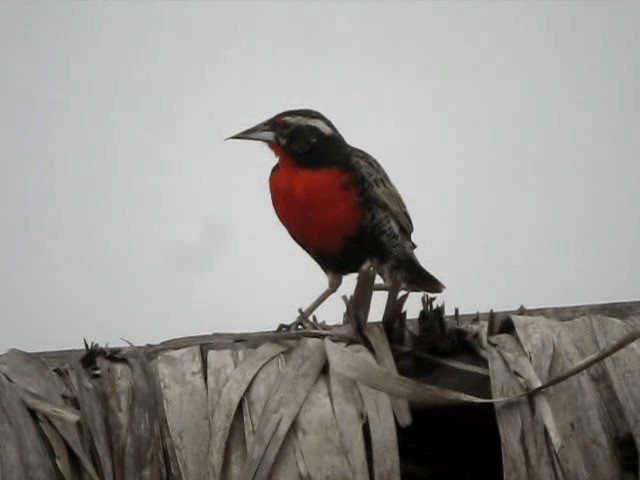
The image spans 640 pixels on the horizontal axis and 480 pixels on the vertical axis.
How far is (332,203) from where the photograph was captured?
2340mm

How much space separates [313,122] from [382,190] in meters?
0.22

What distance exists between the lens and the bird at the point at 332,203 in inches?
92.0

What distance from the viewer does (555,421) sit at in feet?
3.74

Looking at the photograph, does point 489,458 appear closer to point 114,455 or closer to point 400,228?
point 114,455

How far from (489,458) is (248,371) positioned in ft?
1.12

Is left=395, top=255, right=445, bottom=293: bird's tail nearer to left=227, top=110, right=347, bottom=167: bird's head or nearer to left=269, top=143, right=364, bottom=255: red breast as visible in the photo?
left=269, top=143, right=364, bottom=255: red breast

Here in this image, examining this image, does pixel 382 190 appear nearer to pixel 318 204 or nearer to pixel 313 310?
pixel 318 204

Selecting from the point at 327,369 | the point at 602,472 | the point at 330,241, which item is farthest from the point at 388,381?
the point at 330,241

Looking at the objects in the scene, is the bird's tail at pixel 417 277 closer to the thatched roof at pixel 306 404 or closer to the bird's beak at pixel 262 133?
the bird's beak at pixel 262 133

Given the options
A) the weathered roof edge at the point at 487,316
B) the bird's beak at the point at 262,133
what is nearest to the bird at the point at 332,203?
the bird's beak at the point at 262,133

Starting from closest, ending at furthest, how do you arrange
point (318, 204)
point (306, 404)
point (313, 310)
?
point (306, 404) < point (313, 310) < point (318, 204)

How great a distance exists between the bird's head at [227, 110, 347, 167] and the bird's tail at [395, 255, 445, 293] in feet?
0.94

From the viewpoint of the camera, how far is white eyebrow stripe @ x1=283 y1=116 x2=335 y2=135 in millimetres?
2348

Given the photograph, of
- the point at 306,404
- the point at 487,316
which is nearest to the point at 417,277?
the point at 487,316
